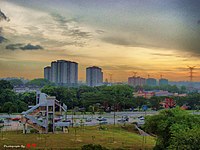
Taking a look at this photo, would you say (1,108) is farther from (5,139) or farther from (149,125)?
(149,125)

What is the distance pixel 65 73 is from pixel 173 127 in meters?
42.9

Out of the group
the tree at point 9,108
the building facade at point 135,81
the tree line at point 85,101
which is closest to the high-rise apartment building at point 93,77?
the building facade at point 135,81

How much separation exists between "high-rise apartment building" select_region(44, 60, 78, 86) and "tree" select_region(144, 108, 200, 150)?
38.8 meters

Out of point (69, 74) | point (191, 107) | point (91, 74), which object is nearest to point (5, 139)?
point (191, 107)

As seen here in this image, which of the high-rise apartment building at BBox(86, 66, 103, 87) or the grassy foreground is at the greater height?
the high-rise apartment building at BBox(86, 66, 103, 87)

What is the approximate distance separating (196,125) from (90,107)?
47.6 feet

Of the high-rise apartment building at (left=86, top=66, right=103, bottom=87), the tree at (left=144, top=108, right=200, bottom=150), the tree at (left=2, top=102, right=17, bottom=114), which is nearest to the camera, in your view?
the tree at (left=144, top=108, right=200, bottom=150)

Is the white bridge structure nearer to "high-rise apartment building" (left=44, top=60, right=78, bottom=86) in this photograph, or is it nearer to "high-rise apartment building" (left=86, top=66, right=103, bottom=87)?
"high-rise apartment building" (left=44, top=60, right=78, bottom=86)

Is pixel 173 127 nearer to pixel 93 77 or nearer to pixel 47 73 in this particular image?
pixel 93 77

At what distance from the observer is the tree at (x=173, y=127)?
8352 mm

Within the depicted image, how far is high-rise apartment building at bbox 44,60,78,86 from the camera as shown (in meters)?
50.2

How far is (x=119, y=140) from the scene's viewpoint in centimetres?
1278

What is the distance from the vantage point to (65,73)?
51.6 metres

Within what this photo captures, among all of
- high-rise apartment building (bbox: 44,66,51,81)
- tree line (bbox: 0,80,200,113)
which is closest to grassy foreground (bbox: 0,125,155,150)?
tree line (bbox: 0,80,200,113)
